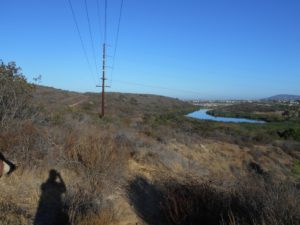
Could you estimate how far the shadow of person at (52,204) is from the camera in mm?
5949

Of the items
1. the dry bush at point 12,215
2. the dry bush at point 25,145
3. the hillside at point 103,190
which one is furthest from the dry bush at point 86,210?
the dry bush at point 25,145

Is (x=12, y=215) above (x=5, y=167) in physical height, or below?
below

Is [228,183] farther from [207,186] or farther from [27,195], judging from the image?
[27,195]

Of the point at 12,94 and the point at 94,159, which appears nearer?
the point at 94,159

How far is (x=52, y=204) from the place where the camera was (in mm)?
6656

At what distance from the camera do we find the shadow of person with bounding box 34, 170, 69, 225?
595 centimetres

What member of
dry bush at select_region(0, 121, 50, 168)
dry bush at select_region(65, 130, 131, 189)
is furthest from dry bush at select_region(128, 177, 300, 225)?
dry bush at select_region(0, 121, 50, 168)

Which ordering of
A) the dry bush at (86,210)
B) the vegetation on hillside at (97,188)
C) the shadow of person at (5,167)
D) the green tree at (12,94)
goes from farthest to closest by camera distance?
the green tree at (12,94) → the vegetation on hillside at (97,188) → the dry bush at (86,210) → the shadow of person at (5,167)

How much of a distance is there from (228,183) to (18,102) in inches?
260

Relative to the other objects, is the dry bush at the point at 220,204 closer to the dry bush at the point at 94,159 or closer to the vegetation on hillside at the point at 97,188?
the vegetation on hillside at the point at 97,188

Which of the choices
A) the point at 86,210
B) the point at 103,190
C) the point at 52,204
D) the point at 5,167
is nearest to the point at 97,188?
the point at 103,190

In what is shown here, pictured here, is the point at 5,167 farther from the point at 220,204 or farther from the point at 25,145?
the point at 25,145

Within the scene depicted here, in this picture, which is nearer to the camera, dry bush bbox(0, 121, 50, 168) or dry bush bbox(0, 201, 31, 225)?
dry bush bbox(0, 201, 31, 225)

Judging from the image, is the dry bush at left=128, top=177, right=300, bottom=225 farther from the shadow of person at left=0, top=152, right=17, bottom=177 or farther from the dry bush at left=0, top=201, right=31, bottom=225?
the shadow of person at left=0, top=152, right=17, bottom=177
